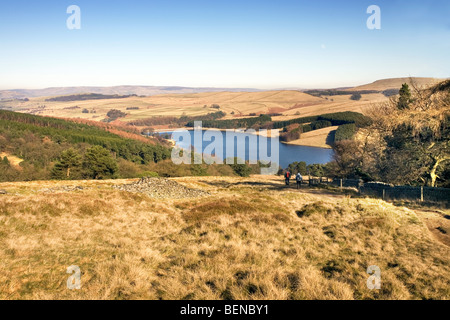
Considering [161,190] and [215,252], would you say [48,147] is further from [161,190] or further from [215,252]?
[215,252]

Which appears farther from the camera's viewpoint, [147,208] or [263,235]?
[147,208]

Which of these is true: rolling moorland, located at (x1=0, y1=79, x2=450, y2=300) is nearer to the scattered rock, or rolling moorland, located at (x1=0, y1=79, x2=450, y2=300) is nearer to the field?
the field

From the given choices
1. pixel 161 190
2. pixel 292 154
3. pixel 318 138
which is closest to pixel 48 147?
pixel 161 190

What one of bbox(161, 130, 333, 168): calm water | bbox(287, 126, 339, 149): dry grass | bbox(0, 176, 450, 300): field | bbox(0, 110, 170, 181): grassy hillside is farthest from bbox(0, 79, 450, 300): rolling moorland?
bbox(287, 126, 339, 149): dry grass

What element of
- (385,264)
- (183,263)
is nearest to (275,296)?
(183,263)

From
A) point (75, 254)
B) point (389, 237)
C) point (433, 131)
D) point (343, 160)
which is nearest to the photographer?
point (75, 254)

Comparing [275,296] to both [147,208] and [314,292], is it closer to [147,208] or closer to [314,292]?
[314,292]
